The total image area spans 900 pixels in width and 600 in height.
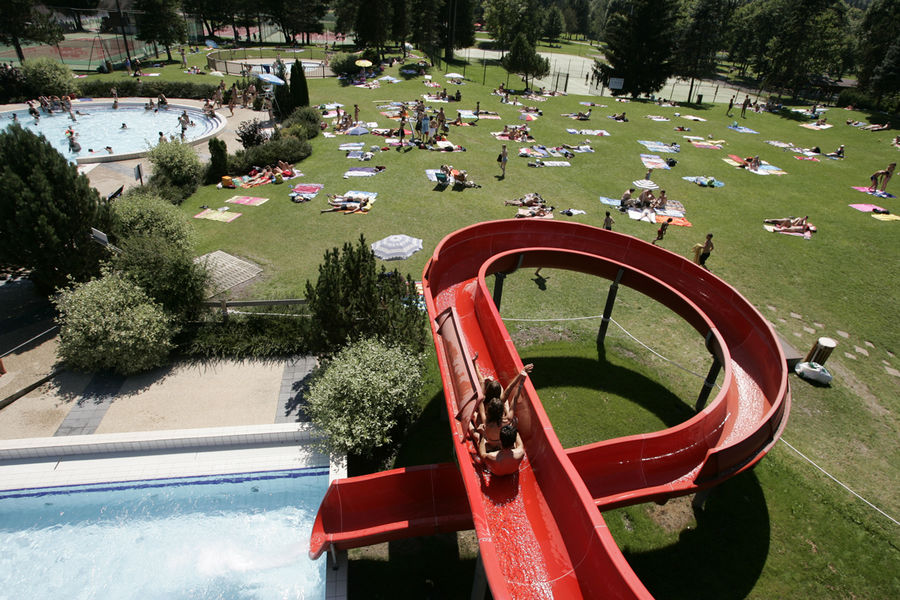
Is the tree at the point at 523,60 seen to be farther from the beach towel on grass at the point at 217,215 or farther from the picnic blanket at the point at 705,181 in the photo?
the beach towel on grass at the point at 217,215

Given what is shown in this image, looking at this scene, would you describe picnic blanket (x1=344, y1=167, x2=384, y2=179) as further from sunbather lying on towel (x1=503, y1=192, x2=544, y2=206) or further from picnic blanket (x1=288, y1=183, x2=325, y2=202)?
sunbather lying on towel (x1=503, y1=192, x2=544, y2=206)

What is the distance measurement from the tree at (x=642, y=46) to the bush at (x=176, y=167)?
50814 mm

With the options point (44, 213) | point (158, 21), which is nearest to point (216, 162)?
point (44, 213)

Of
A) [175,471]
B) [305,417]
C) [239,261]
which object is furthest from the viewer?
[239,261]

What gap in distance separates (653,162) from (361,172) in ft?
67.1

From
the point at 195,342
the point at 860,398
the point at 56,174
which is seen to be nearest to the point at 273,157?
the point at 56,174

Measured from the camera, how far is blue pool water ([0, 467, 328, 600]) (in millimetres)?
9273

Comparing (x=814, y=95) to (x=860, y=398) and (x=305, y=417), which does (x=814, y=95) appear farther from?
(x=305, y=417)

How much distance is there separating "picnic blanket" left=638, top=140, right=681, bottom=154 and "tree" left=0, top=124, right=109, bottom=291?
35.7 m

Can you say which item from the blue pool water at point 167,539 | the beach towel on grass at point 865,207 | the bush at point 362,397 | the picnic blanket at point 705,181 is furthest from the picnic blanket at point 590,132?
the blue pool water at point 167,539

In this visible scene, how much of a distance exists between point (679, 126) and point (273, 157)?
35666 millimetres

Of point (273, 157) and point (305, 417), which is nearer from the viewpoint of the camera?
point (305, 417)

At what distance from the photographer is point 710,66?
220 ft

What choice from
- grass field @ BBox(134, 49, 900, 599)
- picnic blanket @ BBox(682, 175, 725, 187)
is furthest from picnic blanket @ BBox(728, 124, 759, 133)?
picnic blanket @ BBox(682, 175, 725, 187)
